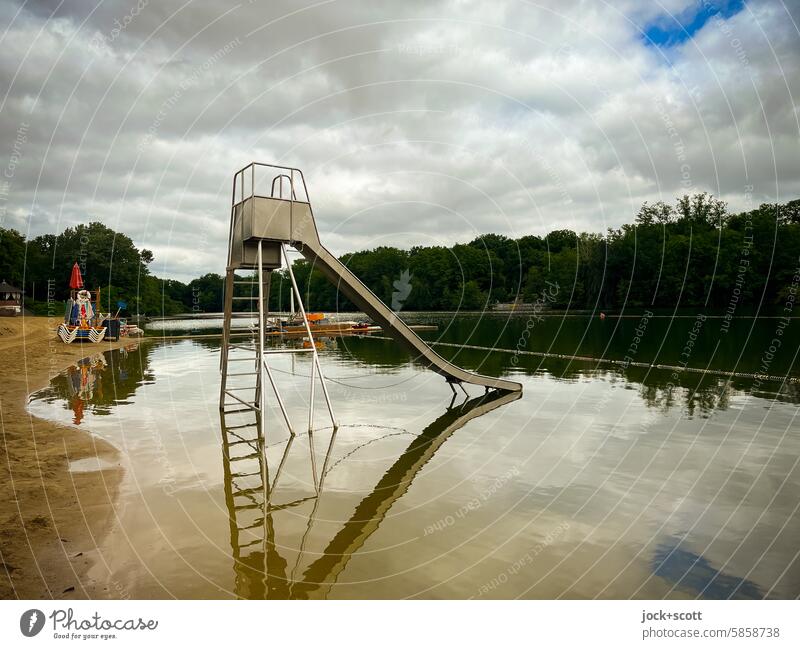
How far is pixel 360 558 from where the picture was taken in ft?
23.0

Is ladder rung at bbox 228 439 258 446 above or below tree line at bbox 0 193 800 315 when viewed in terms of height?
below

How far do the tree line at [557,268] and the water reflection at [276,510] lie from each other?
2610 inches

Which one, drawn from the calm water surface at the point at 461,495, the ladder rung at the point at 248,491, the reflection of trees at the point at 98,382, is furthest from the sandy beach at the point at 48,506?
the ladder rung at the point at 248,491

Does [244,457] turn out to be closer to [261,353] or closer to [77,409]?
[261,353]

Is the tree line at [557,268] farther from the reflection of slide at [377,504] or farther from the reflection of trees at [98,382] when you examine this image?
the reflection of slide at [377,504]

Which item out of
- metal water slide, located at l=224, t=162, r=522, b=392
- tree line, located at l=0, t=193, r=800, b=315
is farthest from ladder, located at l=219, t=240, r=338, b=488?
tree line, located at l=0, t=193, r=800, b=315

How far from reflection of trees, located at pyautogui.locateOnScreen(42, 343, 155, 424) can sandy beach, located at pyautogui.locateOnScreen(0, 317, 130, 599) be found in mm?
1775

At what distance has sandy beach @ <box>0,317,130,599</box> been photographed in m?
6.27
